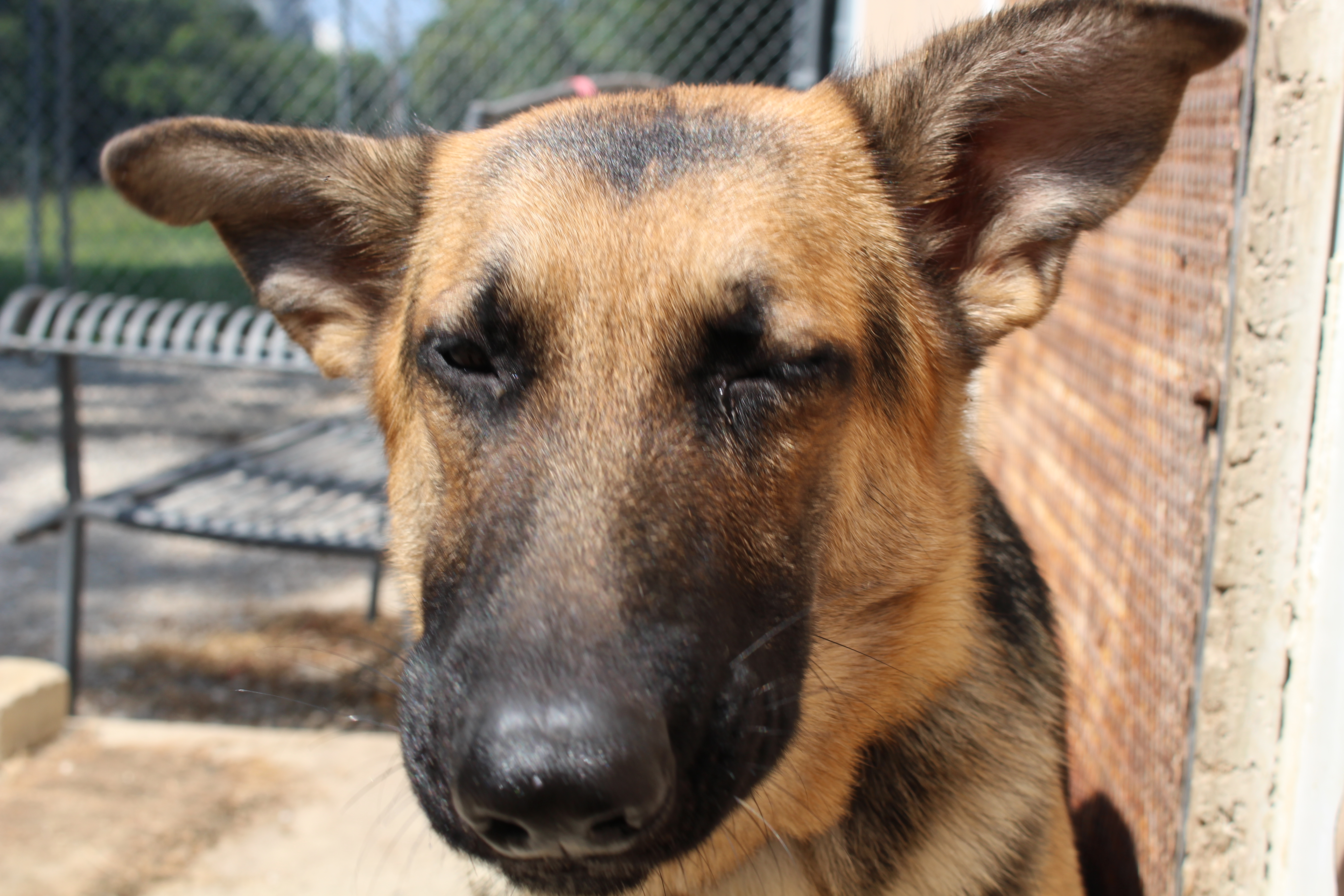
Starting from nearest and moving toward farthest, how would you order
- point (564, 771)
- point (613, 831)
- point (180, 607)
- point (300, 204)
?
point (564, 771) < point (613, 831) < point (300, 204) < point (180, 607)

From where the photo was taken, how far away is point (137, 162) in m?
1.99

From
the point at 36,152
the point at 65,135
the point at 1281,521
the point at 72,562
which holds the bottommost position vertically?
the point at 72,562

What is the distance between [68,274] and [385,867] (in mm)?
6410

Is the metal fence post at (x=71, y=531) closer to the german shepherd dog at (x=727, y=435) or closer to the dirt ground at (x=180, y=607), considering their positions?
the dirt ground at (x=180, y=607)

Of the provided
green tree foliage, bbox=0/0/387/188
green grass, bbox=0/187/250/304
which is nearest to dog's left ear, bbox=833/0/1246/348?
green tree foliage, bbox=0/0/387/188

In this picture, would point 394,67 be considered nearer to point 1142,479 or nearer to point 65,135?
point 65,135

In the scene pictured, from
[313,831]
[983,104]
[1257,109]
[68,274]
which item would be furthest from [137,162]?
[68,274]

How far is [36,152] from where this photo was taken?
903cm

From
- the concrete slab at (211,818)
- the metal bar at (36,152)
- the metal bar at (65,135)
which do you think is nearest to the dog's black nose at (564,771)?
the concrete slab at (211,818)

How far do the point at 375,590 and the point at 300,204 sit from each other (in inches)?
142

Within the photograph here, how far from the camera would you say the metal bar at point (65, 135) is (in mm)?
7957

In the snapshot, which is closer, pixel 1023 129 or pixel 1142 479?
pixel 1023 129

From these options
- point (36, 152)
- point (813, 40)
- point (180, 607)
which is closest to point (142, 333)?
point (180, 607)

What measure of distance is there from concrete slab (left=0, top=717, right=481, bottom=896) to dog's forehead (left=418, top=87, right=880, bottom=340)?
5.87 ft
